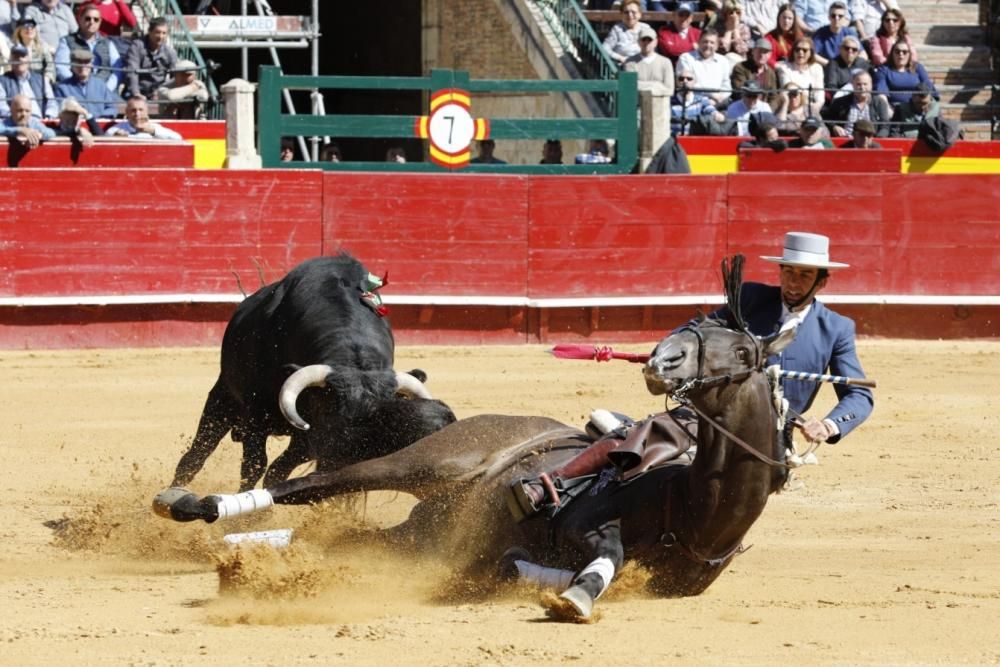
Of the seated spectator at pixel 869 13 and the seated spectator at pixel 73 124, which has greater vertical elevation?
the seated spectator at pixel 869 13

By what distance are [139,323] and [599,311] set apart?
3392mm

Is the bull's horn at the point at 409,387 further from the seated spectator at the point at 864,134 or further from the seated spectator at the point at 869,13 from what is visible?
the seated spectator at the point at 869,13

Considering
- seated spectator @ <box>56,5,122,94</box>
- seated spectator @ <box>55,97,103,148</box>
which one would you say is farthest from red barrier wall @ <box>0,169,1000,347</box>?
seated spectator @ <box>56,5,122,94</box>

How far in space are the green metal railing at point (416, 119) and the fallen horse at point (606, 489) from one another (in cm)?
809

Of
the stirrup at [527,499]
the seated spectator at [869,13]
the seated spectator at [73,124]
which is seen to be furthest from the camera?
the seated spectator at [869,13]

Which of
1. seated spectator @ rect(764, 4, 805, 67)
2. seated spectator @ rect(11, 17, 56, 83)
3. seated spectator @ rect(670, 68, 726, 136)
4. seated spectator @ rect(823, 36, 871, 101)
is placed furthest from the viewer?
seated spectator @ rect(764, 4, 805, 67)

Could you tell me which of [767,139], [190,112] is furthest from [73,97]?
[767,139]

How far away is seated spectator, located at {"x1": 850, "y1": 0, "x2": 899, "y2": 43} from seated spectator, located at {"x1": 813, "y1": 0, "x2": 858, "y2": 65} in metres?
0.63

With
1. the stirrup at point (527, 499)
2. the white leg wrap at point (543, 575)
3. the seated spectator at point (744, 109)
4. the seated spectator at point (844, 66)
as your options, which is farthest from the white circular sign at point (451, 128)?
the white leg wrap at point (543, 575)

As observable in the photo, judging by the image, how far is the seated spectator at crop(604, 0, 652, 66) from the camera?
53.7 ft

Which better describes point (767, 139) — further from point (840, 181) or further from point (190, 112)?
point (190, 112)

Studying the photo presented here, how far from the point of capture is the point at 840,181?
44.0ft

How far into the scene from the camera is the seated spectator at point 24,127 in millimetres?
12320

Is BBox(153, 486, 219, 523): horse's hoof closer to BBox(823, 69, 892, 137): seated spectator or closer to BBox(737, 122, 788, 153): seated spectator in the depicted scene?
BBox(737, 122, 788, 153): seated spectator
